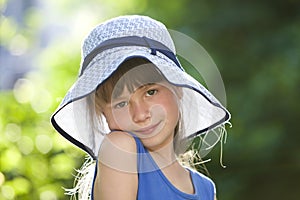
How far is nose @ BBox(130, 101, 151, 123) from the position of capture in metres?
1.88

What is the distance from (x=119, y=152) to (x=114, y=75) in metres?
0.17

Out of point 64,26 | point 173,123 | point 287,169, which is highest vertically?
point 173,123

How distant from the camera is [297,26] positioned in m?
4.33

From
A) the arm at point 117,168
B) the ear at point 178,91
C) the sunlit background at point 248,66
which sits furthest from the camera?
the sunlit background at point 248,66

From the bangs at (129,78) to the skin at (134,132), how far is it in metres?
0.01

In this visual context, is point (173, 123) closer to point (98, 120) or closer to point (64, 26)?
point (98, 120)

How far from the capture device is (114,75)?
6.22 feet

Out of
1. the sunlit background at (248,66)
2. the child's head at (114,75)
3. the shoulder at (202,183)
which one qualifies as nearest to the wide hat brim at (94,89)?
the child's head at (114,75)

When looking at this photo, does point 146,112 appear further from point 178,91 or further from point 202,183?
point 202,183

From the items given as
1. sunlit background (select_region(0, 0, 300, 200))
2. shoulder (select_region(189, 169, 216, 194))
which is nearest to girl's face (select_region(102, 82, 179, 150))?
shoulder (select_region(189, 169, 216, 194))

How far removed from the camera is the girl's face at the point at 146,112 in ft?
6.17

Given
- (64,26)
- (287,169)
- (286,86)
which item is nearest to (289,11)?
(286,86)

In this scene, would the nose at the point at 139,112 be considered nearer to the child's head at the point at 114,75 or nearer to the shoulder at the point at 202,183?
the child's head at the point at 114,75

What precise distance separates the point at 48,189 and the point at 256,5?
5.67ft
